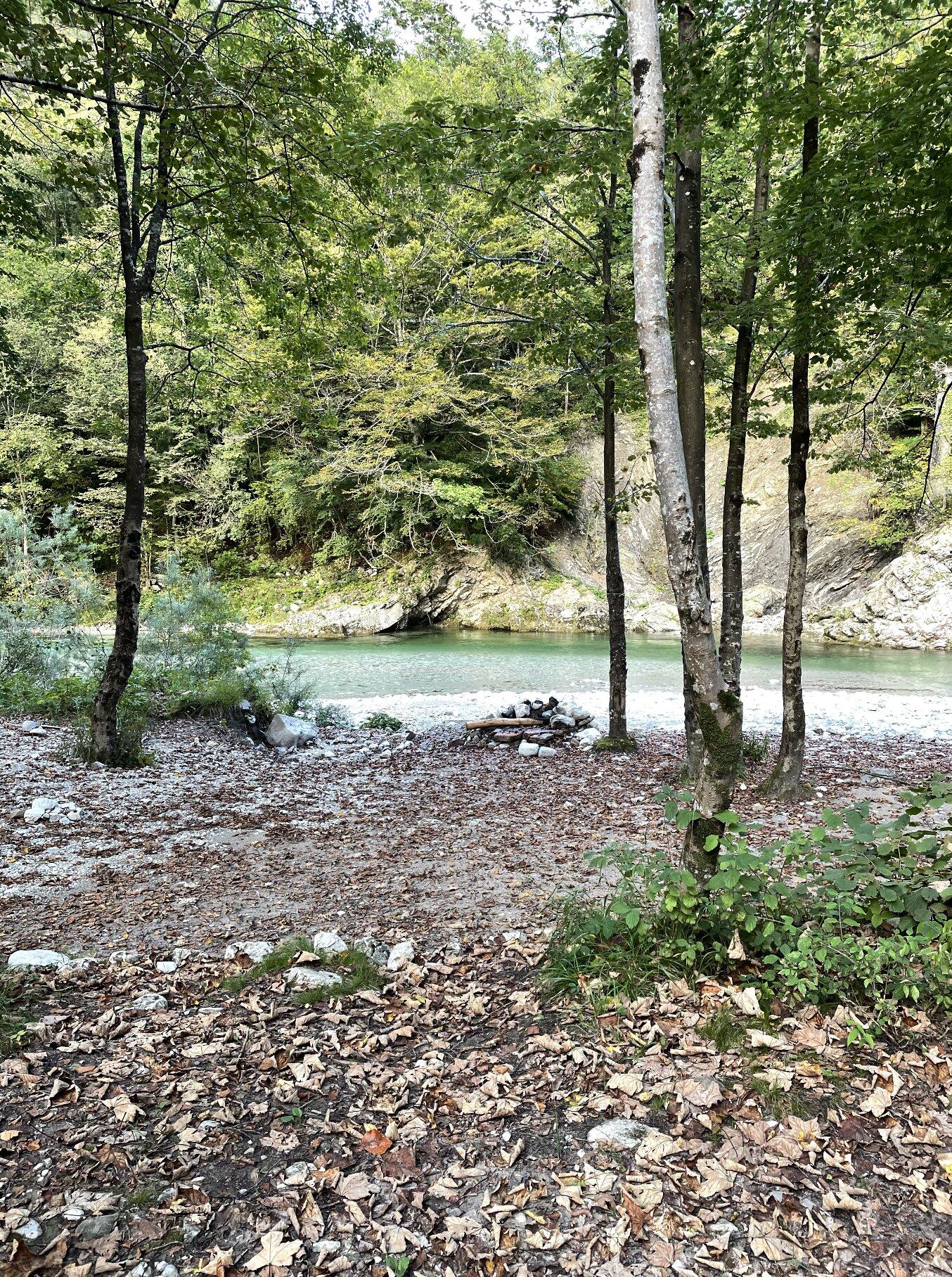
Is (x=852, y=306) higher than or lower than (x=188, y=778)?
higher

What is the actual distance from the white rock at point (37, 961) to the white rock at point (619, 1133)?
2.62 m

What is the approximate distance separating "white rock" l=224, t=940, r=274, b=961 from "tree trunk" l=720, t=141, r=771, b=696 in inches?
192

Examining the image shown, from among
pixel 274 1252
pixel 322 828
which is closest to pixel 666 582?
pixel 322 828

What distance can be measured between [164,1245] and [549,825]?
4.66 metres

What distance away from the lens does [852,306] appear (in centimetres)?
585

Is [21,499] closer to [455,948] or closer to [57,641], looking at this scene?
[57,641]

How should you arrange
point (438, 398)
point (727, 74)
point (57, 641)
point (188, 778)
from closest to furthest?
point (727, 74)
point (188, 778)
point (57, 641)
point (438, 398)

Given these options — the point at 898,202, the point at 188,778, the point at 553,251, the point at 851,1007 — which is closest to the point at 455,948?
the point at 851,1007

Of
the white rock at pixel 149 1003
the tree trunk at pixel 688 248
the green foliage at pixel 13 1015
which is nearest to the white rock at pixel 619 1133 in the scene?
the white rock at pixel 149 1003

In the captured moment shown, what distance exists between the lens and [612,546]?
9172 millimetres

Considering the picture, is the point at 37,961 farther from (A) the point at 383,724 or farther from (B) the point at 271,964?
(A) the point at 383,724

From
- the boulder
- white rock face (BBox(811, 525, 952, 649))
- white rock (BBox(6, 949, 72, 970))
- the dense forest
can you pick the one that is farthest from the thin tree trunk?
white rock face (BBox(811, 525, 952, 649))

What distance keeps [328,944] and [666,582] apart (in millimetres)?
25615

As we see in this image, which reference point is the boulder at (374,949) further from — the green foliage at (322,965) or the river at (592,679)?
the river at (592,679)
